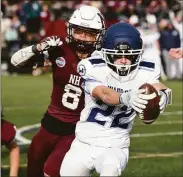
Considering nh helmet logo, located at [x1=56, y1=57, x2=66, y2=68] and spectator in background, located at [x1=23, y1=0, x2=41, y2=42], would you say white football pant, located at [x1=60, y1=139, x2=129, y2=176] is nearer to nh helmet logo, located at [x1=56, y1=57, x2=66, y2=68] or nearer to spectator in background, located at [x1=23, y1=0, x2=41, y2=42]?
Result: nh helmet logo, located at [x1=56, y1=57, x2=66, y2=68]

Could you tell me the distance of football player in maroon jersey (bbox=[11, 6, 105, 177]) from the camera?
5.79m

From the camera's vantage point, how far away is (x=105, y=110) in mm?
4973

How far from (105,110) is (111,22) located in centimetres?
1756

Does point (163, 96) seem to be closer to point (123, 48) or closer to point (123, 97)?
point (123, 97)

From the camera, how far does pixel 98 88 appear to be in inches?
189

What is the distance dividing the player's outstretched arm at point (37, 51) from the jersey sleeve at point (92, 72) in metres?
0.83

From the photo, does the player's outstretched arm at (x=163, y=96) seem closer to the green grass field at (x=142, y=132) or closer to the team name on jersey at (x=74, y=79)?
the team name on jersey at (x=74, y=79)

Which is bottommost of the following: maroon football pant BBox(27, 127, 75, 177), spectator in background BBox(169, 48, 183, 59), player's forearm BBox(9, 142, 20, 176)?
player's forearm BBox(9, 142, 20, 176)

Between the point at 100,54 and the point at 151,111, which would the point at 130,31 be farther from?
the point at 151,111

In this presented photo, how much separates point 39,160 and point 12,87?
39.4ft

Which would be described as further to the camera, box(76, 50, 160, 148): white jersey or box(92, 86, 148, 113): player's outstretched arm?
box(76, 50, 160, 148): white jersey

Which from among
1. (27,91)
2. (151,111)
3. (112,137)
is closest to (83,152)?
(112,137)

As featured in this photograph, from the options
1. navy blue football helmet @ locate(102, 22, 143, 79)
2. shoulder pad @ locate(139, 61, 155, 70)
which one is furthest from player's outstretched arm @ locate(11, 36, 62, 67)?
shoulder pad @ locate(139, 61, 155, 70)

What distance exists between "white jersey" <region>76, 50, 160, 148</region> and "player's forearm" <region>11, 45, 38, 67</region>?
1.01m
